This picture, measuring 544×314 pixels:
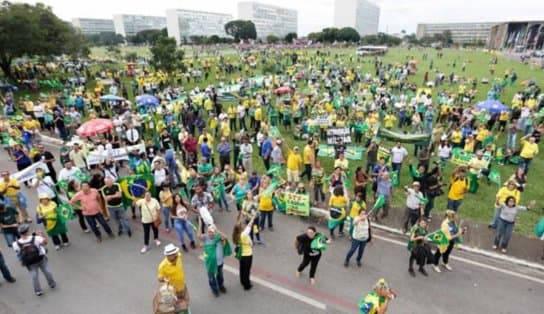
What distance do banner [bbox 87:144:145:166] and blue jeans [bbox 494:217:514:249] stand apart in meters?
10.5

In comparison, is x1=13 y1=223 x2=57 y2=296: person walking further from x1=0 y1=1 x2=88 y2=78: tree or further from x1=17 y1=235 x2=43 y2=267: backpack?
x1=0 y1=1 x2=88 y2=78: tree

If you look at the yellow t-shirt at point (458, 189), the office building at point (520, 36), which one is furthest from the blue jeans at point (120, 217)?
the office building at point (520, 36)

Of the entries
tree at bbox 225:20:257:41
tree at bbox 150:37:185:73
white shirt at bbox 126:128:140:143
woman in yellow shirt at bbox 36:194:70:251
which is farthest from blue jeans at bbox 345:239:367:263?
tree at bbox 225:20:257:41

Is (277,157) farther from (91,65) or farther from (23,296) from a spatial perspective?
(91,65)

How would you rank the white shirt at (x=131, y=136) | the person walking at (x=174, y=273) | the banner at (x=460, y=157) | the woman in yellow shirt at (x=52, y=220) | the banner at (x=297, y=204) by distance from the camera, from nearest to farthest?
the person walking at (x=174, y=273), the woman in yellow shirt at (x=52, y=220), the banner at (x=297, y=204), the banner at (x=460, y=157), the white shirt at (x=131, y=136)

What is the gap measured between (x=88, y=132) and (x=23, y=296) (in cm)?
621

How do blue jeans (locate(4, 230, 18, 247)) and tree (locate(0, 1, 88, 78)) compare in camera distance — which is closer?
blue jeans (locate(4, 230, 18, 247))

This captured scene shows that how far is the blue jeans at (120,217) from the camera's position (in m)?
7.95

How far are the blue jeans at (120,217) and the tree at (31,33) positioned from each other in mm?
26663

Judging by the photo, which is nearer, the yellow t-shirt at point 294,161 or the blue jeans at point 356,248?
the blue jeans at point 356,248

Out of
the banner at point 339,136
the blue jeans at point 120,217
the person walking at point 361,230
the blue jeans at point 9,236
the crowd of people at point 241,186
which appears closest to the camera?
the crowd of people at point 241,186

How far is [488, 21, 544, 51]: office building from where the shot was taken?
9969 centimetres

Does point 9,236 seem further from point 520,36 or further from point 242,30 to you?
point 242,30

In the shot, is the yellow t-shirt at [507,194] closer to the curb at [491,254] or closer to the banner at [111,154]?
the curb at [491,254]
